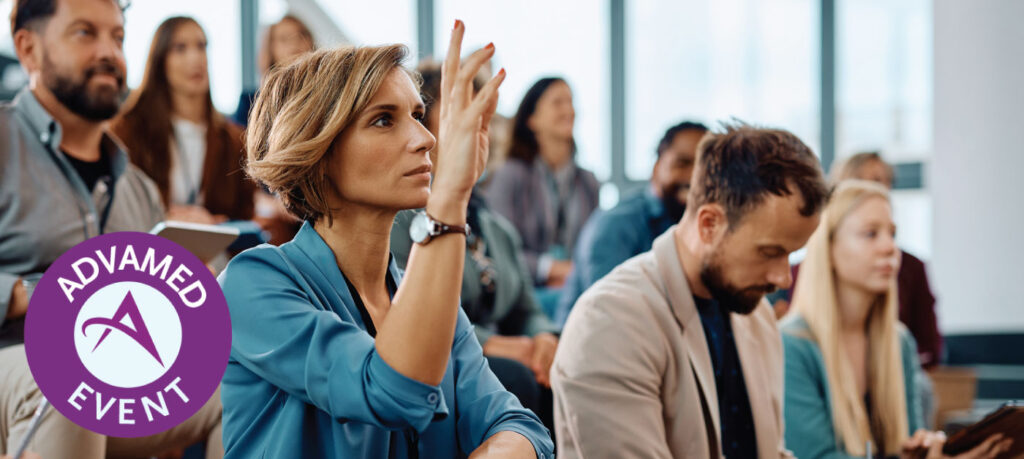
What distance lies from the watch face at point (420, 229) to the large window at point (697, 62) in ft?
17.7

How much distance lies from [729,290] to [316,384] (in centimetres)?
97

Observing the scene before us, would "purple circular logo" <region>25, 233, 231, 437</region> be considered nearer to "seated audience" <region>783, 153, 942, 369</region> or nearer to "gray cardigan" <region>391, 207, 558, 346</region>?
"gray cardigan" <region>391, 207, 558, 346</region>

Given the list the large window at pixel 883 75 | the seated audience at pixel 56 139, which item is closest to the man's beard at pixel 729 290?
the seated audience at pixel 56 139

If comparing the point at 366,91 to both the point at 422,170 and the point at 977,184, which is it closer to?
the point at 422,170

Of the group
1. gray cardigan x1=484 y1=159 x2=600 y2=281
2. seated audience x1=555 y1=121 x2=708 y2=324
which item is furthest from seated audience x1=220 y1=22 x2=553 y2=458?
gray cardigan x1=484 y1=159 x2=600 y2=281

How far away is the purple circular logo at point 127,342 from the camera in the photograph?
1.18 metres

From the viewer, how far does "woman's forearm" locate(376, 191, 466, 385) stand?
3.44ft

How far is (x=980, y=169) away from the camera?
5246 mm

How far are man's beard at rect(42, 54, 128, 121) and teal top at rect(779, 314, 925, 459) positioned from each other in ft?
5.41

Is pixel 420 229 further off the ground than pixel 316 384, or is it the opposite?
pixel 420 229

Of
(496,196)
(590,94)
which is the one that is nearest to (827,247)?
(496,196)

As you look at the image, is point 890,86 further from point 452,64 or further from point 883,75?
point 452,64

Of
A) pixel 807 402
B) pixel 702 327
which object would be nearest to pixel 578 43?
pixel 807 402

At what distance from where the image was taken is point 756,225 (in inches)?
71.0
